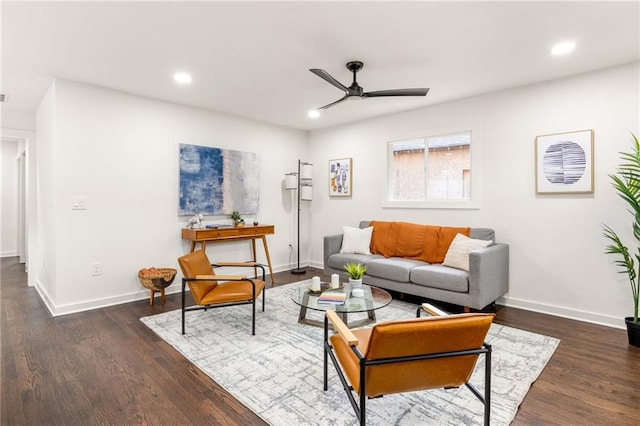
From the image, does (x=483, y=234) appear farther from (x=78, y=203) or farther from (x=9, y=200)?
(x=9, y=200)

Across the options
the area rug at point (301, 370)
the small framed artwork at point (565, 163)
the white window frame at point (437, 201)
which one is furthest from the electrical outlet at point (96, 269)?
the small framed artwork at point (565, 163)

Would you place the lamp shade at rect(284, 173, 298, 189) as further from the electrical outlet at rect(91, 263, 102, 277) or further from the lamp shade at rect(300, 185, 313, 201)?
the electrical outlet at rect(91, 263, 102, 277)

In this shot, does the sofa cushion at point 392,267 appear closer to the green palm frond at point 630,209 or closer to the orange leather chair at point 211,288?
the orange leather chair at point 211,288

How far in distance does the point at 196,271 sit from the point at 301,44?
236 centimetres

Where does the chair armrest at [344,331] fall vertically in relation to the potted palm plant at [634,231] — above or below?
below

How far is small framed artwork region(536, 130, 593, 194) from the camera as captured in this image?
3.40 m

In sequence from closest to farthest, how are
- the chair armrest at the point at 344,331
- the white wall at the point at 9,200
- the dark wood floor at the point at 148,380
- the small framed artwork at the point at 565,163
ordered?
the chair armrest at the point at 344,331, the dark wood floor at the point at 148,380, the small framed artwork at the point at 565,163, the white wall at the point at 9,200

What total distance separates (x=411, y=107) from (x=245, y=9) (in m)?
3.03

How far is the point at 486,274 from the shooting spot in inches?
135

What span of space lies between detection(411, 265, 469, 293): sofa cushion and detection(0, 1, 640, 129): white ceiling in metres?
2.11

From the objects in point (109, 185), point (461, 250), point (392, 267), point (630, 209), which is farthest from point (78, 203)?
point (630, 209)

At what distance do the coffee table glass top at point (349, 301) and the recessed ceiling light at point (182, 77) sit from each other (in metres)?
2.56

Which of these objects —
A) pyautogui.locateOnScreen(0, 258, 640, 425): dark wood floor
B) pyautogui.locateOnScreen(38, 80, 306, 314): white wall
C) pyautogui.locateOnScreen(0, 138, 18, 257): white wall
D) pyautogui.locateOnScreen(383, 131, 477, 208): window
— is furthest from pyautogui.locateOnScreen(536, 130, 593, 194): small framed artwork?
pyautogui.locateOnScreen(0, 138, 18, 257): white wall

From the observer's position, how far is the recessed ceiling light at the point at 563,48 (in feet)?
9.19
